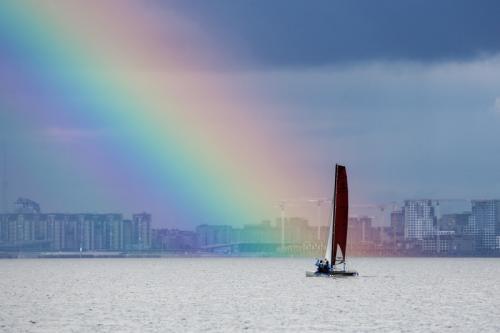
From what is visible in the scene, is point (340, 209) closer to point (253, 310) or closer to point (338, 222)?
point (338, 222)

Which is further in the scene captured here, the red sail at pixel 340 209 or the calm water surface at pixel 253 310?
the red sail at pixel 340 209

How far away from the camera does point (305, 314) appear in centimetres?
11519

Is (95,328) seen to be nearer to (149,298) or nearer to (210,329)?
(210,329)

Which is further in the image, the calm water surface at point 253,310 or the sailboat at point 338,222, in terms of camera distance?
the sailboat at point 338,222

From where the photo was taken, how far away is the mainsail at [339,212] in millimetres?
171500

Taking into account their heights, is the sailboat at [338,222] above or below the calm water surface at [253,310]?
above

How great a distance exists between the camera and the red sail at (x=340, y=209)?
171500mm

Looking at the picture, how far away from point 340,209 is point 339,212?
0.44 metres

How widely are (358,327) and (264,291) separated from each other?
69.9 metres

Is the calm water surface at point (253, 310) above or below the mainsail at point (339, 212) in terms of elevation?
below

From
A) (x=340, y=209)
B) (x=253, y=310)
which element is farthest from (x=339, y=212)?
(x=253, y=310)

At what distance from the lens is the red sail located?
17150 centimetres

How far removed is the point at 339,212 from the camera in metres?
173

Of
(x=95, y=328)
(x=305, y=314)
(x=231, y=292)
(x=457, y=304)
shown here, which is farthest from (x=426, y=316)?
(x=231, y=292)
